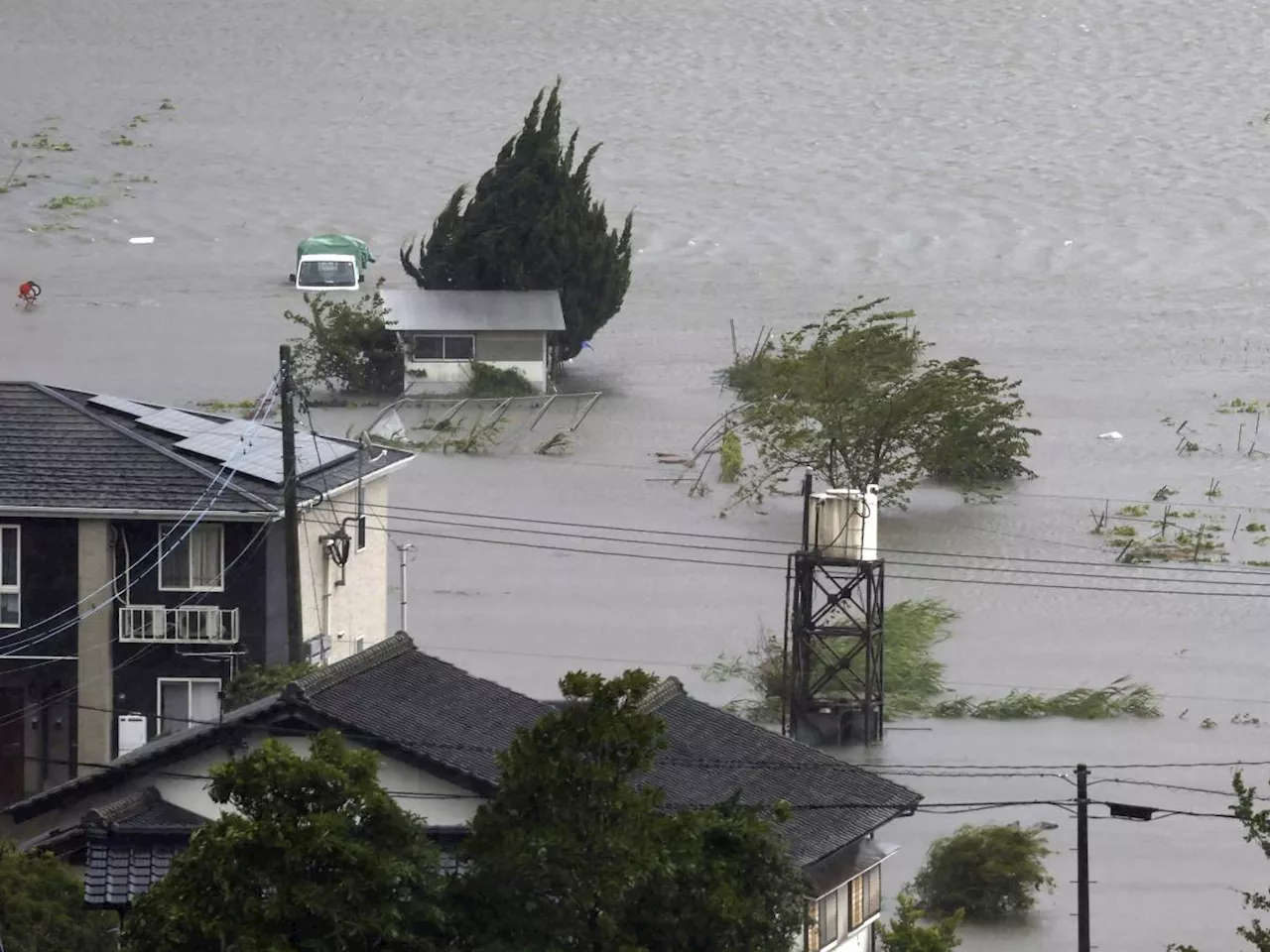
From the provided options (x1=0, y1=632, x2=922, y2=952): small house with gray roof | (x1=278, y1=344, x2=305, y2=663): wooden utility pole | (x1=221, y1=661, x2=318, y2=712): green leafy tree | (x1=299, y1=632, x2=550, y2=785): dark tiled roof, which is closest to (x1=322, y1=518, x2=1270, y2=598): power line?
(x1=221, y1=661, x2=318, y2=712): green leafy tree

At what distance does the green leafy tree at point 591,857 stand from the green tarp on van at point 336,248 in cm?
4391

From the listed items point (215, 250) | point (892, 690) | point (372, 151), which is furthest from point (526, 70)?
point (892, 690)

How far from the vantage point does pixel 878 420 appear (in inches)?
1491

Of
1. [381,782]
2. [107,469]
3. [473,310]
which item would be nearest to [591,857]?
[381,782]

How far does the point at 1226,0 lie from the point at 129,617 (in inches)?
2658

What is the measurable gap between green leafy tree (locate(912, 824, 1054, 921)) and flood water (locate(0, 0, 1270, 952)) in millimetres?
346

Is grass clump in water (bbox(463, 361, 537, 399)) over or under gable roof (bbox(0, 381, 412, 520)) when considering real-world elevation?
over

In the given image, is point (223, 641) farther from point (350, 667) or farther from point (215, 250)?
point (215, 250)

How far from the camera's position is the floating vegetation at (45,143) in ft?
219

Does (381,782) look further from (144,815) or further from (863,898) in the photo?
(863,898)

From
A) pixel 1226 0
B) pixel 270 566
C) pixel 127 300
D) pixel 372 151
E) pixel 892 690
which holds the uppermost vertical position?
pixel 1226 0

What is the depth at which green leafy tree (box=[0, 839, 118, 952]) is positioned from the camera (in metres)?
13.0

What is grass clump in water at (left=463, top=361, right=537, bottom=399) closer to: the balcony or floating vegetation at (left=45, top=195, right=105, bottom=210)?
floating vegetation at (left=45, top=195, right=105, bottom=210)

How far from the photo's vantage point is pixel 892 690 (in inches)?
1139
